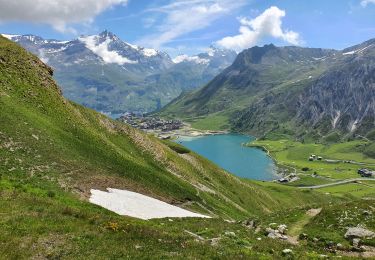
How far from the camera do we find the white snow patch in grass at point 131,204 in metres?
48.1

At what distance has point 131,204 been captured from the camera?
5250 cm

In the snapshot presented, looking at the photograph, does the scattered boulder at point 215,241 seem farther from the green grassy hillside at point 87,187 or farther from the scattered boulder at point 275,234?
the scattered boulder at point 275,234

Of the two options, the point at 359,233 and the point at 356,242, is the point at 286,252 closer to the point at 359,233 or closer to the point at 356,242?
the point at 356,242

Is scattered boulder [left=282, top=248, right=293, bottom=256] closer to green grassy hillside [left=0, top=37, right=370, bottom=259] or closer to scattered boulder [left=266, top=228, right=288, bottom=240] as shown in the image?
green grassy hillside [left=0, top=37, right=370, bottom=259]

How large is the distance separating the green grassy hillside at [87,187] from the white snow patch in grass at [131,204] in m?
1.83

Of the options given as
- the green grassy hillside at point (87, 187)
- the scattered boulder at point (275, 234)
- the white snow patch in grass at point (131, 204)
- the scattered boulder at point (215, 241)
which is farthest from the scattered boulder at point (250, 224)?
the scattered boulder at point (215, 241)

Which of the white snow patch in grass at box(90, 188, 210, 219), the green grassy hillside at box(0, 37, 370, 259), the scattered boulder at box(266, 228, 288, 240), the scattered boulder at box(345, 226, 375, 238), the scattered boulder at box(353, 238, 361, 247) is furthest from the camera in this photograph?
the white snow patch in grass at box(90, 188, 210, 219)

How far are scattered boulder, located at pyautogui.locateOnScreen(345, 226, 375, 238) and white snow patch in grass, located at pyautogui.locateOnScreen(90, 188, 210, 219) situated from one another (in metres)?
21.6

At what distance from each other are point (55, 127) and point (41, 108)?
7562mm

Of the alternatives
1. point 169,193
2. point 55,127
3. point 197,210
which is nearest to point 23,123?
point 55,127

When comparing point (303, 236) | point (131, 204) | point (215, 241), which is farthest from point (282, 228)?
point (131, 204)

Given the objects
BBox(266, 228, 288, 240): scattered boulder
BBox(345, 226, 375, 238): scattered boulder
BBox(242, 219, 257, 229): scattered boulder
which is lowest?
BBox(242, 219, 257, 229): scattered boulder

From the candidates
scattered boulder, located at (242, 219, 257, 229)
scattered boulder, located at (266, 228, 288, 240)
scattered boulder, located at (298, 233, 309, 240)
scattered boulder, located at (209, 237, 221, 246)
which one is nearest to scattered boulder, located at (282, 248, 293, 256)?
scattered boulder, located at (209, 237, 221, 246)

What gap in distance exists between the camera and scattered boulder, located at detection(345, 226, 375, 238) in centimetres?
3722
